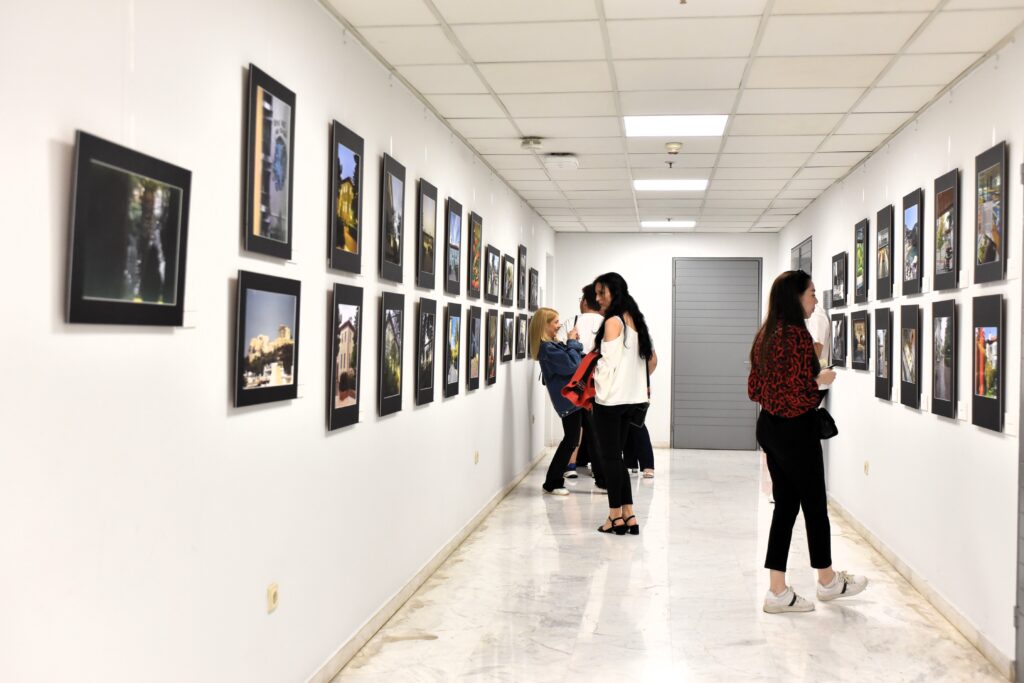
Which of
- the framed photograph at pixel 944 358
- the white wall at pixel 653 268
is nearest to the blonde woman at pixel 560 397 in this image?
the white wall at pixel 653 268

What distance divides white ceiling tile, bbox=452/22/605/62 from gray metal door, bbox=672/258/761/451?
7.80 metres

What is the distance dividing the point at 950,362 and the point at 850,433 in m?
2.70

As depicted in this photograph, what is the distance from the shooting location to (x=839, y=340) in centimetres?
751

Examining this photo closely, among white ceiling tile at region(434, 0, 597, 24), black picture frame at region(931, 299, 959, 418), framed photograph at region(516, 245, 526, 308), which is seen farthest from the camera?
framed photograph at region(516, 245, 526, 308)

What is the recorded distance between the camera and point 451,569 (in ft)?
17.6

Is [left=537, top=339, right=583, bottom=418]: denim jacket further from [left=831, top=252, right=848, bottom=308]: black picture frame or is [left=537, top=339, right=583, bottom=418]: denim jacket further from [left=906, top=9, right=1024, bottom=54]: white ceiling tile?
[left=906, top=9, right=1024, bottom=54]: white ceiling tile

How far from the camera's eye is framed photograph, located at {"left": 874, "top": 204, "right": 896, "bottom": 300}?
5.73m

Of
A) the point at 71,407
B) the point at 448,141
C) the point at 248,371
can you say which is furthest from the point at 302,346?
the point at 448,141

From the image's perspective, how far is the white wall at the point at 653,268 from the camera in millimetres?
11703

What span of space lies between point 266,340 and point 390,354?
4.77 feet

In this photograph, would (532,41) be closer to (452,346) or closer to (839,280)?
(452,346)

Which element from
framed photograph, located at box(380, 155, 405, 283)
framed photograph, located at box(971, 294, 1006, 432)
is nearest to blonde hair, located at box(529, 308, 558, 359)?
framed photograph, located at box(380, 155, 405, 283)

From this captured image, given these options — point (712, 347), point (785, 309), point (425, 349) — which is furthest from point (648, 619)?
point (712, 347)

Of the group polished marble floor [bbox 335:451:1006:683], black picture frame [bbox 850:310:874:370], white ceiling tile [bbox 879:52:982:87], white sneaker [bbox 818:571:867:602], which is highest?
white ceiling tile [bbox 879:52:982:87]
